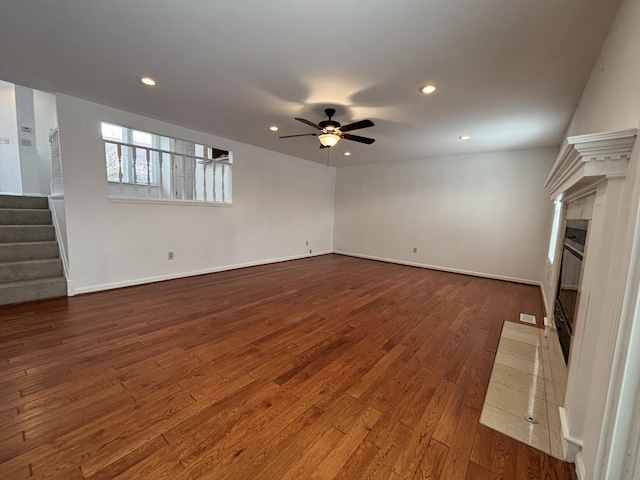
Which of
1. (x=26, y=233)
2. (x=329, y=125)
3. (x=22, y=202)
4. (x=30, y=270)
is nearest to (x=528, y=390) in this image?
(x=329, y=125)

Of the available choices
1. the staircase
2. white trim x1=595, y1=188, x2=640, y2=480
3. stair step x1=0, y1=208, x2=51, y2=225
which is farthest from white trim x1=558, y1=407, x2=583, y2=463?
stair step x1=0, y1=208, x2=51, y2=225

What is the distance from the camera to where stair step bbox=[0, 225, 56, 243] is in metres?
3.49

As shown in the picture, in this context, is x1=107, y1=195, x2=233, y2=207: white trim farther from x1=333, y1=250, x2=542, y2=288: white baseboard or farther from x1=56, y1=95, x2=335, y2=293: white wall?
x1=333, y1=250, x2=542, y2=288: white baseboard

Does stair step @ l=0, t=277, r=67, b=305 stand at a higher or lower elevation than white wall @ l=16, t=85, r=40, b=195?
lower

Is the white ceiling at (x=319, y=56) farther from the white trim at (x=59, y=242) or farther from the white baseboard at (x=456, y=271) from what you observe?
the white baseboard at (x=456, y=271)

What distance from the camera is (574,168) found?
1.62 meters

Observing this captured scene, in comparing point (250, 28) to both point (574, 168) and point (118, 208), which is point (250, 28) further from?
point (118, 208)

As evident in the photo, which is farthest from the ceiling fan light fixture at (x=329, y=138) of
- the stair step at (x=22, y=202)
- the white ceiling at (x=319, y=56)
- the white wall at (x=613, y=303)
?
the stair step at (x=22, y=202)

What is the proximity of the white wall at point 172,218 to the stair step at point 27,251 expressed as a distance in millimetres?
538

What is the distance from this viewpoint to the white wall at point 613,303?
0.95 m

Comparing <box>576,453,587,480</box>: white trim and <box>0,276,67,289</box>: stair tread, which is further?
<box>0,276,67,289</box>: stair tread

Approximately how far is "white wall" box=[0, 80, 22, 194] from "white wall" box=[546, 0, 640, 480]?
805 centimetres

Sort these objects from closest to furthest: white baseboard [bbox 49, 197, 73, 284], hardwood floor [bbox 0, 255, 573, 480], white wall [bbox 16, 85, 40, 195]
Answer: hardwood floor [bbox 0, 255, 573, 480], white baseboard [bbox 49, 197, 73, 284], white wall [bbox 16, 85, 40, 195]

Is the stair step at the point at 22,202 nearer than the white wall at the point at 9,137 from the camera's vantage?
Yes
